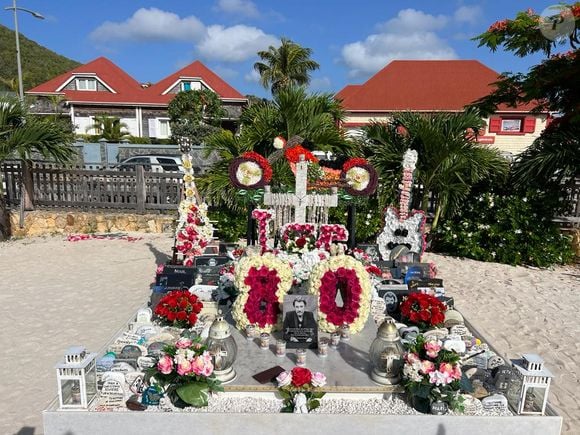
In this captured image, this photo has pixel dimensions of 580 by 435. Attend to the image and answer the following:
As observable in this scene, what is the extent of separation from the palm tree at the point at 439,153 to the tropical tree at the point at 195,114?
49.3 ft

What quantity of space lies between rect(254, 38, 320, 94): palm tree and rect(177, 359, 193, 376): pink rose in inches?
939

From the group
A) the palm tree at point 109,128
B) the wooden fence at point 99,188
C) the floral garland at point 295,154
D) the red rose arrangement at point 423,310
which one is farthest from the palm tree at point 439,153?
the palm tree at point 109,128

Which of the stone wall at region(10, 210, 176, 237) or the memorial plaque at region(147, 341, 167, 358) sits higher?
the stone wall at region(10, 210, 176, 237)

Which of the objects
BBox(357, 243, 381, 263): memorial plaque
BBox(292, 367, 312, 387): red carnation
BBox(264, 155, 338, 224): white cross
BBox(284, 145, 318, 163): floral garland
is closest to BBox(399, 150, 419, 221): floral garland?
BBox(357, 243, 381, 263): memorial plaque

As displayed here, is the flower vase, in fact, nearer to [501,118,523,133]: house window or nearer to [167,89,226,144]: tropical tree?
A: [167,89,226,144]: tropical tree

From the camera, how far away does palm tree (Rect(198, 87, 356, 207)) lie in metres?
9.14

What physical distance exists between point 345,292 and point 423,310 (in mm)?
1041

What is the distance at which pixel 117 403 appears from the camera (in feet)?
11.9

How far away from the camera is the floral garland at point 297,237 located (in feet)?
20.7

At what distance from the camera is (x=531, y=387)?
3.60 metres

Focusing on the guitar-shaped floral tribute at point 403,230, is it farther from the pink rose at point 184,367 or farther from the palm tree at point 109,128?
the palm tree at point 109,128

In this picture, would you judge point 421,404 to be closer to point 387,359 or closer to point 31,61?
point 387,359

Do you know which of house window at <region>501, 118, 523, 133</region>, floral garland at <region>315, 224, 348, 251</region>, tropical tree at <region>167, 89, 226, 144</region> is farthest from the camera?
house window at <region>501, 118, 523, 133</region>

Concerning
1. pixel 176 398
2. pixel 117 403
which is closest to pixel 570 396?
pixel 176 398
